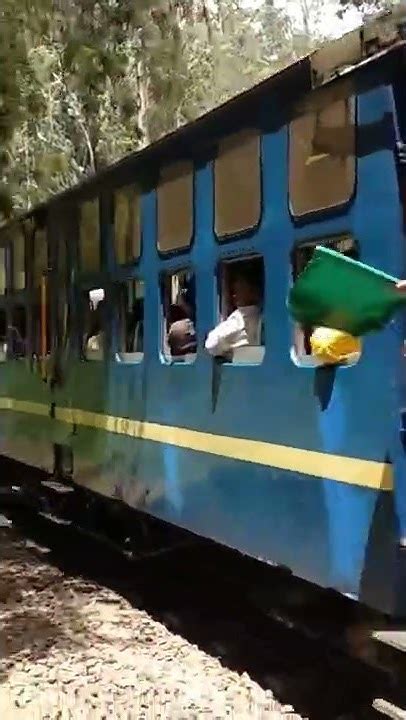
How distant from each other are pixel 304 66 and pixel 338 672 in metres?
3.11

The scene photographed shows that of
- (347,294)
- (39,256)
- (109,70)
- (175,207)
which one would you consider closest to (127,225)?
(175,207)

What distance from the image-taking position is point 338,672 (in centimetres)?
627

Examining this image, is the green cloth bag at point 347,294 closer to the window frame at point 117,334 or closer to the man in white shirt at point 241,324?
the man in white shirt at point 241,324

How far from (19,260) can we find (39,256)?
2.60 ft

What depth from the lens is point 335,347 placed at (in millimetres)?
5023

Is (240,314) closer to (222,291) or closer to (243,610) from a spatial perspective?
(222,291)

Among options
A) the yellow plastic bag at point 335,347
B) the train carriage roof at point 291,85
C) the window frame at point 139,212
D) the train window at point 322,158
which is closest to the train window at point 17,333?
the window frame at point 139,212

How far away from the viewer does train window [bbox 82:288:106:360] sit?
8.18 meters

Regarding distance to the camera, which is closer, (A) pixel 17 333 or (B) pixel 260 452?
(B) pixel 260 452

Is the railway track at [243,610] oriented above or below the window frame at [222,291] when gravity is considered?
below

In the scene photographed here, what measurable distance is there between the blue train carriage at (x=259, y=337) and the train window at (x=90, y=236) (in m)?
0.02

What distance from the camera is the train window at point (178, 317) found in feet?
22.0

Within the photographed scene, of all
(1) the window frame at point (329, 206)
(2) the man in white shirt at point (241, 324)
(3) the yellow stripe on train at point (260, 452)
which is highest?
(1) the window frame at point (329, 206)

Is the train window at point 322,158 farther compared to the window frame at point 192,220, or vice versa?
the window frame at point 192,220
